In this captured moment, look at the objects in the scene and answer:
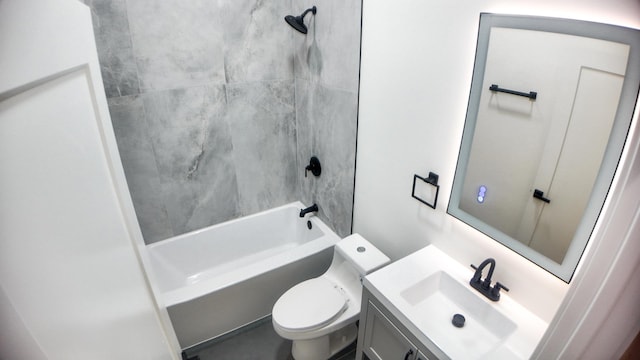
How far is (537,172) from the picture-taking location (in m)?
1.08

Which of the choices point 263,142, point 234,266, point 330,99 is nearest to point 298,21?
point 330,99

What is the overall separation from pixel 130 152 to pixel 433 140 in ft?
6.33

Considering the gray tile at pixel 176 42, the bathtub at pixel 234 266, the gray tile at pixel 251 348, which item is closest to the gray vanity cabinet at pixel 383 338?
the gray tile at pixel 251 348

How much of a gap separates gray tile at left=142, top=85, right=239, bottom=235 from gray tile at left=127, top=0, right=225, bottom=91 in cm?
9

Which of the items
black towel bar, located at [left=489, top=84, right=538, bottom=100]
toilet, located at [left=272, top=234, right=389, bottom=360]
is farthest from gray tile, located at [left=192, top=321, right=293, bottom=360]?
black towel bar, located at [left=489, top=84, right=538, bottom=100]

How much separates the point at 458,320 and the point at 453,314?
0.07 meters

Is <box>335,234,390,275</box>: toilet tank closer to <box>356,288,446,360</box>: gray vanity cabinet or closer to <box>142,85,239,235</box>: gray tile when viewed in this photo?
<box>356,288,446,360</box>: gray vanity cabinet

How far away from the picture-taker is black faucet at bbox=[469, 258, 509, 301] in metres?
1.21

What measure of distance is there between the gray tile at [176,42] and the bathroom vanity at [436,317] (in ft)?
5.85

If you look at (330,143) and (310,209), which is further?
(310,209)

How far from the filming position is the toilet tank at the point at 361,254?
5.61 ft

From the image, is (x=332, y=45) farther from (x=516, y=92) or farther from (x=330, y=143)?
(x=516, y=92)

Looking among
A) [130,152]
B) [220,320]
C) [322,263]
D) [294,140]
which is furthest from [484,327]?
[130,152]

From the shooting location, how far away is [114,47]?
184cm
